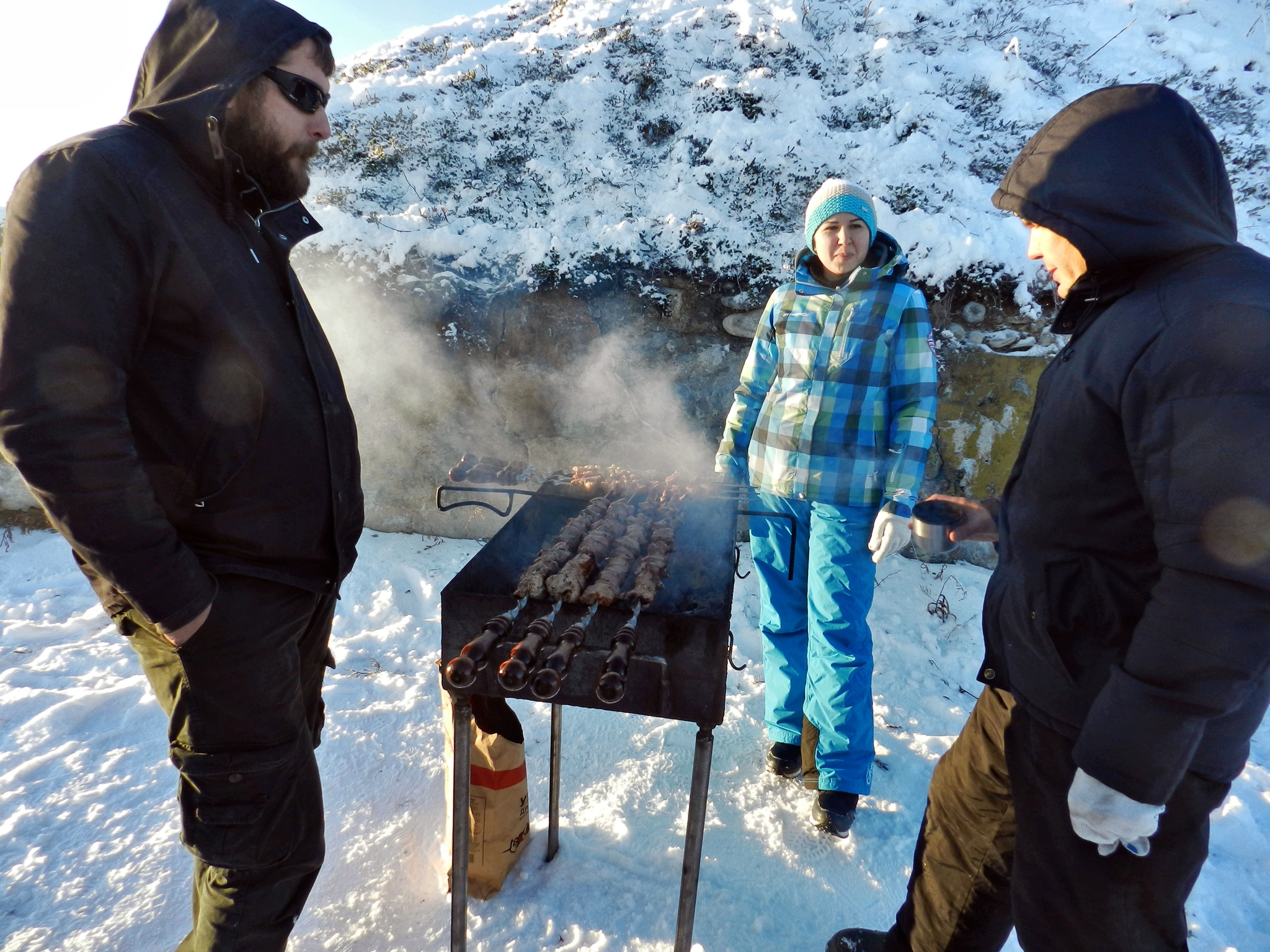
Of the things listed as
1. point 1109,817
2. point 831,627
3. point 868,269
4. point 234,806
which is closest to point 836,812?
point 831,627

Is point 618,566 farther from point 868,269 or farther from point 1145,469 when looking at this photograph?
point 868,269

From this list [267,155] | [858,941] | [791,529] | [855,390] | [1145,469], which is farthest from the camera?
[791,529]

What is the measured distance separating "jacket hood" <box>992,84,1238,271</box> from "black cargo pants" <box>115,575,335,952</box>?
2.62 m

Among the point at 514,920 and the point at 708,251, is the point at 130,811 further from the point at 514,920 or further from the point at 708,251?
the point at 708,251

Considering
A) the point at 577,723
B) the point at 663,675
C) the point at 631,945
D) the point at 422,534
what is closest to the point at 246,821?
the point at 663,675

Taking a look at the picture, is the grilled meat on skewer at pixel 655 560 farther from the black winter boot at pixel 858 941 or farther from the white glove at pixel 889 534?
the black winter boot at pixel 858 941

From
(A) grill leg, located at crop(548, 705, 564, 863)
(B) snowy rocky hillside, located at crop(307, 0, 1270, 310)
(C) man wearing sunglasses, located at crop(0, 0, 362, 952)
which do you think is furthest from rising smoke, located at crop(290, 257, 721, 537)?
(C) man wearing sunglasses, located at crop(0, 0, 362, 952)

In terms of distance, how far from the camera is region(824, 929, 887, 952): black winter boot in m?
2.45

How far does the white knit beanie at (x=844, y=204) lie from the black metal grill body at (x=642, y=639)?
1.97 m

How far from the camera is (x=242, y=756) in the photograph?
188 cm

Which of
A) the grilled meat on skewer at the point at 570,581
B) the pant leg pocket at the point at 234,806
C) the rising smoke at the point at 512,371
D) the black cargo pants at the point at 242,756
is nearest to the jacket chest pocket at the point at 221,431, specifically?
the black cargo pants at the point at 242,756

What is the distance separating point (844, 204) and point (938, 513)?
1.69 meters

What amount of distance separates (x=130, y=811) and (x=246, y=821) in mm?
1829

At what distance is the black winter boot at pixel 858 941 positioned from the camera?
2453 millimetres
